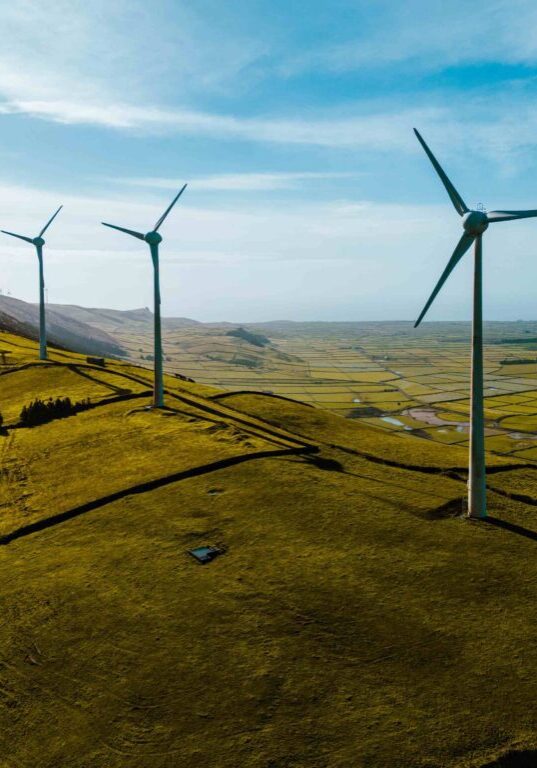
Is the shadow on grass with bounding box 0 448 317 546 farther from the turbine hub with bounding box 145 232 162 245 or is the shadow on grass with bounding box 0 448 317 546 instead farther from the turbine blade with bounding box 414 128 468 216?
the turbine hub with bounding box 145 232 162 245

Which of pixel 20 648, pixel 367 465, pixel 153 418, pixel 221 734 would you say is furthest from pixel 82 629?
pixel 153 418

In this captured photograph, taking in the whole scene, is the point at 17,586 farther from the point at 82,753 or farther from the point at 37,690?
the point at 82,753

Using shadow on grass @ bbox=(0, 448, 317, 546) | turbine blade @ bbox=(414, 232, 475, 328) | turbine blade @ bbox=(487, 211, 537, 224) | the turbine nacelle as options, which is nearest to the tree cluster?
the turbine nacelle

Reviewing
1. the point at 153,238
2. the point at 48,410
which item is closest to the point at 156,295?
the point at 153,238

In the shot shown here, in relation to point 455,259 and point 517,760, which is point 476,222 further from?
point 517,760

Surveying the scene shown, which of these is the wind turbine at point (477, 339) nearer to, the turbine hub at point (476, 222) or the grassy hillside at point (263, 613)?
the turbine hub at point (476, 222)
